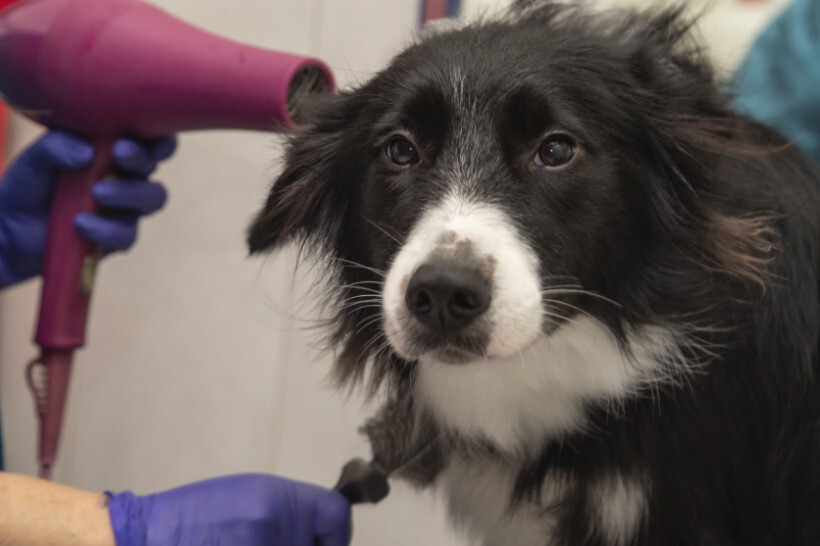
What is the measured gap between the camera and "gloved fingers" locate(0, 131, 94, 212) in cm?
151

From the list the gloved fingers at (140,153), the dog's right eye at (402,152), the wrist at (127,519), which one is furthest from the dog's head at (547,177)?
the gloved fingers at (140,153)

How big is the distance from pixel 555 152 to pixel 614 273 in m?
0.18

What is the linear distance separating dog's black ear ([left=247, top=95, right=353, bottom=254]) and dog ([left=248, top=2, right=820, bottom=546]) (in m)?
0.07

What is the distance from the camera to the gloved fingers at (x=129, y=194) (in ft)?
5.04

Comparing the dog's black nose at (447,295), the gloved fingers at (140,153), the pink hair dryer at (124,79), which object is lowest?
the dog's black nose at (447,295)

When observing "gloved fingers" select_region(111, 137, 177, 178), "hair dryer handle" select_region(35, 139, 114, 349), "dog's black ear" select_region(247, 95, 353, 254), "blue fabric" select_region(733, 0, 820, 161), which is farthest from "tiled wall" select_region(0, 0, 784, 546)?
"dog's black ear" select_region(247, 95, 353, 254)

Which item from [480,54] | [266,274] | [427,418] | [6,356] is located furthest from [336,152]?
[6,356]

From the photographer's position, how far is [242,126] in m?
1.35

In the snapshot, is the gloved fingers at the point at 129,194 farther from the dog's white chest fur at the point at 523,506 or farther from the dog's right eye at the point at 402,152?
the dog's white chest fur at the point at 523,506

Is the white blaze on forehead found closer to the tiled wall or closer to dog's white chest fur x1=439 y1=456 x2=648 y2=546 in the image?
dog's white chest fur x1=439 y1=456 x2=648 y2=546

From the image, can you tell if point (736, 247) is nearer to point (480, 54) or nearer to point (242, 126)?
point (480, 54)

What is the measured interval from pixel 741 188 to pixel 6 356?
231cm

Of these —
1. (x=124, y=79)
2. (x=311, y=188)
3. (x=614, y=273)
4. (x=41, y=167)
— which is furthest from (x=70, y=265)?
(x=614, y=273)

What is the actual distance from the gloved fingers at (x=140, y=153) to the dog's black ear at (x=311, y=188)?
396mm
